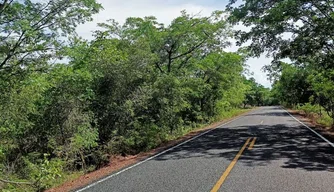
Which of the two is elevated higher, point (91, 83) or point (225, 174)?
point (91, 83)

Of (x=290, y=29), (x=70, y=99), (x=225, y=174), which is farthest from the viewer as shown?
(x=290, y=29)

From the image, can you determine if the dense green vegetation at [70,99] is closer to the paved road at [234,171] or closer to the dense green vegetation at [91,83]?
the dense green vegetation at [91,83]

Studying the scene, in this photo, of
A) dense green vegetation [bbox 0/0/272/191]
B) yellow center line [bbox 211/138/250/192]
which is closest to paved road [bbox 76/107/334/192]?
yellow center line [bbox 211/138/250/192]

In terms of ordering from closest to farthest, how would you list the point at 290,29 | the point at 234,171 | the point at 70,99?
the point at 234,171 < the point at 70,99 < the point at 290,29

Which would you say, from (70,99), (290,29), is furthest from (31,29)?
(290,29)

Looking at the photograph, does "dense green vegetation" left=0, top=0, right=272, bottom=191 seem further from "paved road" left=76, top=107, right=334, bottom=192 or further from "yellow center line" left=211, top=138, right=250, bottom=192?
"yellow center line" left=211, top=138, right=250, bottom=192

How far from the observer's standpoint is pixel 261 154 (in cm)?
1053

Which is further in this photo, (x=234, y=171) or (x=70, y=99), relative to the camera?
(x=70, y=99)

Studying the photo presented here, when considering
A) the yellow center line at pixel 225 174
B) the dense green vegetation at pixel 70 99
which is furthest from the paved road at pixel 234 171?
the dense green vegetation at pixel 70 99

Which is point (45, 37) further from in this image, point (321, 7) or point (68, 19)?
point (321, 7)

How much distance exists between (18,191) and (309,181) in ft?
27.5

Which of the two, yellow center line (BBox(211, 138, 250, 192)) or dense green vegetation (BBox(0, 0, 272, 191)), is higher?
dense green vegetation (BBox(0, 0, 272, 191))

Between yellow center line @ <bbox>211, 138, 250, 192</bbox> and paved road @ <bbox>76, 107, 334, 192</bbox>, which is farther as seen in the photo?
paved road @ <bbox>76, 107, 334, 192</bbox>

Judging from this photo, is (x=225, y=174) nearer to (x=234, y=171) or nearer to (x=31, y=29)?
(x=234, y=171)
